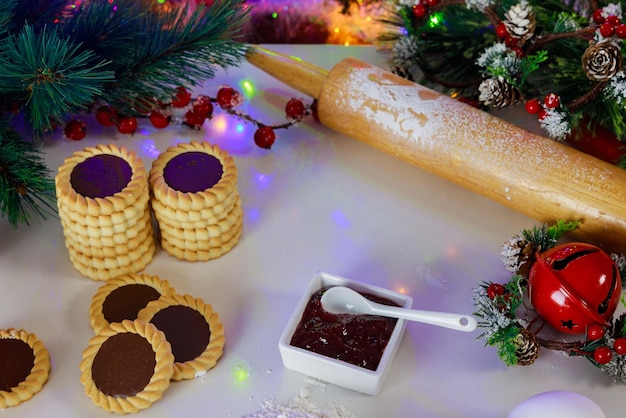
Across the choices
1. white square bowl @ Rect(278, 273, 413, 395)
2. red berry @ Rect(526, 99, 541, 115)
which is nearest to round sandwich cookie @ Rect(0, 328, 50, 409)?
white square bowl @ Rect(278, 273, 413, 395)

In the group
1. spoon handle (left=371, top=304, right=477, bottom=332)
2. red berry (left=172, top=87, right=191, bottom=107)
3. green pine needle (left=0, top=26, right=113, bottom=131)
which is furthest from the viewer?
red berry (left=172, top=87, right=191, bottom=107)

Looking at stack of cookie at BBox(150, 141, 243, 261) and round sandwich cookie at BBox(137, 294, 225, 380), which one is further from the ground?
stack of cookie at BBox(150, 141, 243, 261)

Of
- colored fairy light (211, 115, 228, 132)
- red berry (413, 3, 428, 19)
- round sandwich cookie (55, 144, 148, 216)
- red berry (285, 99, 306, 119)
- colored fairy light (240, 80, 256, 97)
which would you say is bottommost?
colored fairy light (211, 115, 228, 132)

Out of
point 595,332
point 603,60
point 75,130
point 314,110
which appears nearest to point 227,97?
point 314,110

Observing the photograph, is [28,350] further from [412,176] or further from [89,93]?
[412,176]

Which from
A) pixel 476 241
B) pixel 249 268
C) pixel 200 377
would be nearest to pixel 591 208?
pixel 476 241

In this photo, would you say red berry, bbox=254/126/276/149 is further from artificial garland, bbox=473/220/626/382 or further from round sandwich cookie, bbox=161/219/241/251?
artificial garland, bbox=473/220/626/382
